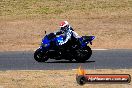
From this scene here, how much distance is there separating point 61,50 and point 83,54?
33.7 inches

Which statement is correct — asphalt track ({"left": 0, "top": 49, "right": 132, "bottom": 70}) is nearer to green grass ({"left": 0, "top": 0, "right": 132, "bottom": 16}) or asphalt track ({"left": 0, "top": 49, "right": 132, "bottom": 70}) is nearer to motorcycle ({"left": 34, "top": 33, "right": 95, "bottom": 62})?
motorcycle ({"left": 34, "top": 33, "right": 95, "bottom": 62})

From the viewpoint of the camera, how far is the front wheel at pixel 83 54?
2319 cm

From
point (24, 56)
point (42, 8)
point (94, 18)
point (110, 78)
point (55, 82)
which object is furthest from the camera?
point (42, 8)

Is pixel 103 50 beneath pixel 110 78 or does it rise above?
beneath

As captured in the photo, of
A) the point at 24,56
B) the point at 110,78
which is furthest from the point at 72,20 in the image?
the point at 110,78

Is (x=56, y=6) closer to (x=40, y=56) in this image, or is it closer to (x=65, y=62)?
(x=65, y=62)

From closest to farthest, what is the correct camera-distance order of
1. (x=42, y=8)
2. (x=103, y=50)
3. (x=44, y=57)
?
(x=44, y=57) < (x=103, y=50) < (x=42, y=8)

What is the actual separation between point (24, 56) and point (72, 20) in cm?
1024

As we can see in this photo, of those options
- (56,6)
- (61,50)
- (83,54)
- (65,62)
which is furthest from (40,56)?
(56,6)

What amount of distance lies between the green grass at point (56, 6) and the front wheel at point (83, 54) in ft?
45.2

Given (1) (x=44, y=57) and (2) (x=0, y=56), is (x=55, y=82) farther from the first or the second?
(2) (x=0, y=56)

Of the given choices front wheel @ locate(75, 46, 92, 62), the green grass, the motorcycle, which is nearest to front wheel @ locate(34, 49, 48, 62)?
the motorcycle

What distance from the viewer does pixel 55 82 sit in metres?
17.6

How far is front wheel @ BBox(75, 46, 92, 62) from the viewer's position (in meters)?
23.2
